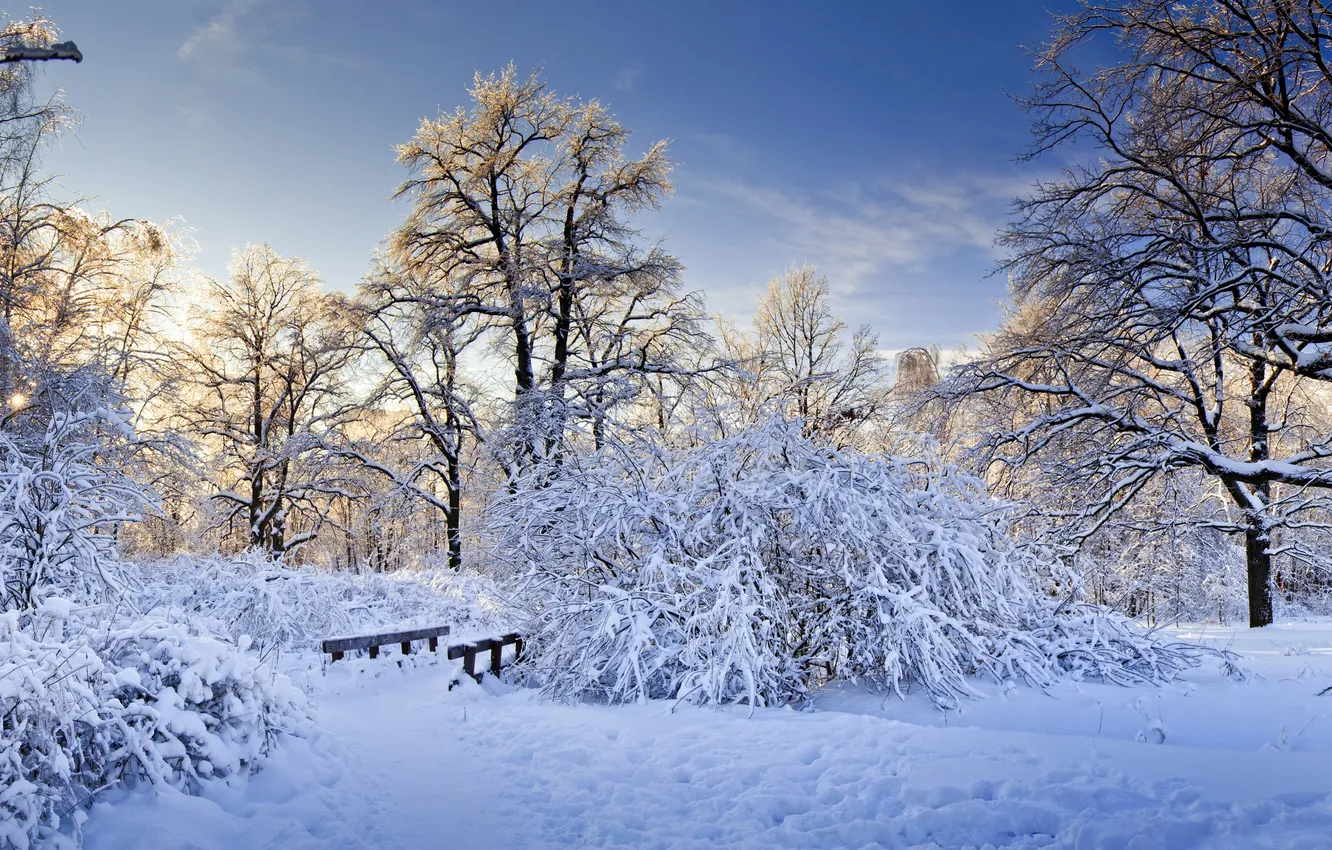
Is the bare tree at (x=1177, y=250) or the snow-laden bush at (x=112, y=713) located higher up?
the bare tree at (x=1177, y=250)

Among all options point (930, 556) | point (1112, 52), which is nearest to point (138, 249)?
point (930, 556)

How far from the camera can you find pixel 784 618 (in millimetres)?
6832

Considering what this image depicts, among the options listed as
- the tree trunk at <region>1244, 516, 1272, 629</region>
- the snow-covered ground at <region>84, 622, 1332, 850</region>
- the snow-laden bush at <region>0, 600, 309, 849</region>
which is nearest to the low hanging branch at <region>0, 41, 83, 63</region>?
the snow-laden bush at <region>0, 600, 309, 849</region>

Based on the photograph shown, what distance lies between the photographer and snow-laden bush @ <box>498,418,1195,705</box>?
250 inches

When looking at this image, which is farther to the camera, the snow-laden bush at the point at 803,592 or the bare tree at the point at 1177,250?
the bare tree at the point at 1177,250

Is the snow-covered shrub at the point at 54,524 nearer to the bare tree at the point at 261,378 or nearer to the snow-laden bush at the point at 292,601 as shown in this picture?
the snow-laden bush at the point at 292,601

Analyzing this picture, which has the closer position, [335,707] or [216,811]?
[216,811]

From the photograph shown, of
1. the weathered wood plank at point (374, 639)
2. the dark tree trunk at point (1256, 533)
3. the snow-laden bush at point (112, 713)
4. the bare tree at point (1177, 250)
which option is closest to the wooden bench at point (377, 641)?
the weathered wood plank at point (374, 639)

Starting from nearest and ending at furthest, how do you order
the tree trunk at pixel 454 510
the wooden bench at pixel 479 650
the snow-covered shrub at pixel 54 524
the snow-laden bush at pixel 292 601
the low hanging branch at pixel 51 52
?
1. the snow-covered shrub at pixel 54 524
2. the low hanging branch at pixel 51 52
3. the wooden bench at pixel 479 650
4. the snow-laden bush at pixel 292 601
5. the tree trunk at pixel 454 510

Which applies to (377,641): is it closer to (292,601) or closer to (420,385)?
(292,601)

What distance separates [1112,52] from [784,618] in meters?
9.26

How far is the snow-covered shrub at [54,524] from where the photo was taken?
5137 millimetres

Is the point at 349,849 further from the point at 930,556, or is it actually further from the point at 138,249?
the point at 138,249

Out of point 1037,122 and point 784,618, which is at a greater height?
point 1037,122
